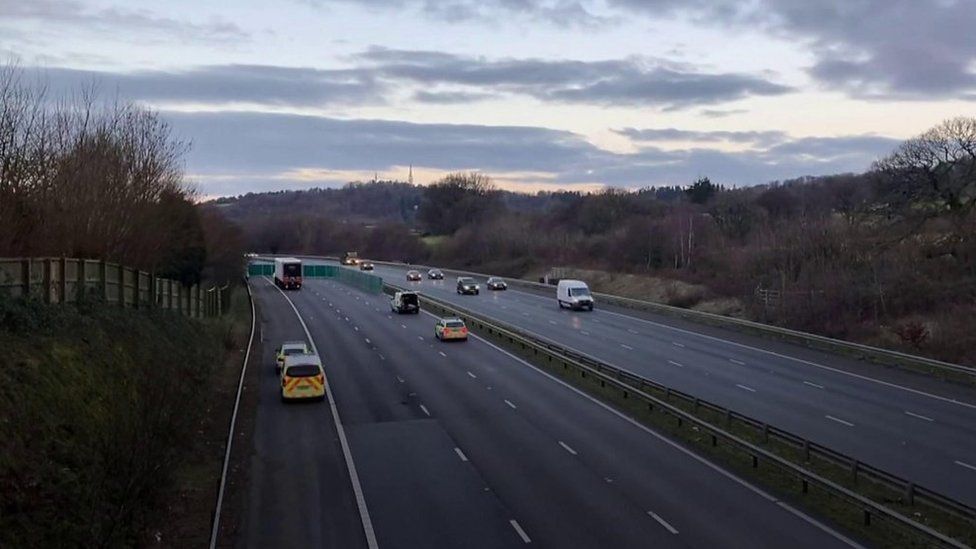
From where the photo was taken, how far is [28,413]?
16.2 m

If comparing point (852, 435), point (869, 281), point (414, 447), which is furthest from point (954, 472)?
point (869, 281)

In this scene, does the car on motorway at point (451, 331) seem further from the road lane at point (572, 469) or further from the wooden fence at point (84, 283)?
the wooden fence at point (84, 283)

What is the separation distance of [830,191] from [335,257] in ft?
293

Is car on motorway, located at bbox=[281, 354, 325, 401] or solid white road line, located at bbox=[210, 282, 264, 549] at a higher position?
car on motorway, located at bbox=[281, 354, 325, 401]

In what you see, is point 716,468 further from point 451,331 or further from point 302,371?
point 451,331

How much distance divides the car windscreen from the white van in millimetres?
38005

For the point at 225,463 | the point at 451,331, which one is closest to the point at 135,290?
the point at 225,463

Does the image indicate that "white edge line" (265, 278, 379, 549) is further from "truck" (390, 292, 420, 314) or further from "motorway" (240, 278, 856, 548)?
"truck" (390, 292, 420, 314)

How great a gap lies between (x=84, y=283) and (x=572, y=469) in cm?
1571

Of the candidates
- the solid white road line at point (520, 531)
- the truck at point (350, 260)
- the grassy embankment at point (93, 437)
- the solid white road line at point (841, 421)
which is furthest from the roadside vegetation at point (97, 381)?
the truck at point (350, 260)

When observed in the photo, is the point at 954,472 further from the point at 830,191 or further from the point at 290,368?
the point at 830,191

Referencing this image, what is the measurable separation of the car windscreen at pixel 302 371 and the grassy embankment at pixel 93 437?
331 centimetres

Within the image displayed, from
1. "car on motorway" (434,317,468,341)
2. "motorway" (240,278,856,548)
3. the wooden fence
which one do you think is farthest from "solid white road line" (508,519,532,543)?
"car on motorway" (434,317,468,341)

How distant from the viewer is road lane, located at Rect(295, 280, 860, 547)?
16094 millimetres
